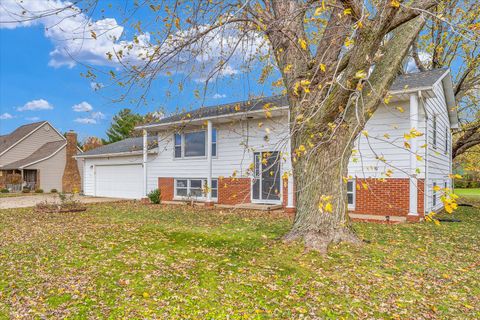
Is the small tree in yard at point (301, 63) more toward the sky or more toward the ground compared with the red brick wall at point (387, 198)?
more toward the sky

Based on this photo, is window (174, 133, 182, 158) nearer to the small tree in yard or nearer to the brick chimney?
the small tree in yard

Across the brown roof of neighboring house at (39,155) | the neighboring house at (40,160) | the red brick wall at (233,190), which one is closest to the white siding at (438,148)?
the red brick wall at (233,190)

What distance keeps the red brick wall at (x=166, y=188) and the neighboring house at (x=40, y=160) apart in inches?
456

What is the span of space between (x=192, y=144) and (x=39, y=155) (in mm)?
19120

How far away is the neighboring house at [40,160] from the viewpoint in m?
25.8

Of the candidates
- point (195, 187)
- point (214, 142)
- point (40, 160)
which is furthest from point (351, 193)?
point (40, 160)

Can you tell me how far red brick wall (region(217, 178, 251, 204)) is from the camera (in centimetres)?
1384

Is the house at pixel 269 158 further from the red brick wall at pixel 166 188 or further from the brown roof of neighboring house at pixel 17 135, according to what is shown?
the brown roof of neighboring house at pixel 17 135

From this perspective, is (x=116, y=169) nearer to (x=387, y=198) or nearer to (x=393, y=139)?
(x=387, y=198)

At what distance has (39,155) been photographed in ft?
91.2

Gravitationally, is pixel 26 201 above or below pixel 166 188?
below

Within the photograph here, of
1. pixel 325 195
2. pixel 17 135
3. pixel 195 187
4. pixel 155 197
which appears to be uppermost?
pixel 17 135

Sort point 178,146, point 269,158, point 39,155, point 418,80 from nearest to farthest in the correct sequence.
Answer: point 418,80, point 269,158, point 178,146, point 39,155

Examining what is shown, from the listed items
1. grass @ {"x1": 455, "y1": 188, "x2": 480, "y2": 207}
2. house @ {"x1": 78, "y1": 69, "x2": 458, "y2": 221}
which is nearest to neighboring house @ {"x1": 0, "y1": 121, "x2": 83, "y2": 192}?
house @ {"x1": 78, "y1": 69, "x2": 458, "y2": 221}
